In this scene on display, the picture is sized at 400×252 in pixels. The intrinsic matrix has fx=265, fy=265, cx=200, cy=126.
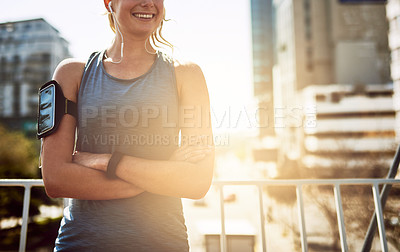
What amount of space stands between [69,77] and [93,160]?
37 cm

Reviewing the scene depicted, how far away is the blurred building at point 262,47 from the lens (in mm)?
77562

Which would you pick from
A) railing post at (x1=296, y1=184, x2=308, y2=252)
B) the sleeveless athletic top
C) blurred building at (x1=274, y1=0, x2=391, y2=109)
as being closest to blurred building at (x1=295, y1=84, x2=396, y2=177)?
blurred building at (x1=274, y1=0, x2=391, y2=109)

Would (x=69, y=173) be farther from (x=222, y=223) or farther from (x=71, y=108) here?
(x=222, y=223)

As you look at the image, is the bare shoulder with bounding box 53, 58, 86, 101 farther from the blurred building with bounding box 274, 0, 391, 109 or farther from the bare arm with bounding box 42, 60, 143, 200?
the blurred building with bounding box 274, 0, 391, 109

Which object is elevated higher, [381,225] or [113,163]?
[113,163]

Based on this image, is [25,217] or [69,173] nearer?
[69,173]

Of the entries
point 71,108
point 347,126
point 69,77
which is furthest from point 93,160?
point 347,126

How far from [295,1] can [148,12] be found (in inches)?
2412

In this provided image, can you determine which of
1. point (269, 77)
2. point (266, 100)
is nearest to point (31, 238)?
point (266, 100)

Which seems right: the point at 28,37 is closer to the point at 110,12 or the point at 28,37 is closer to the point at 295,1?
the point at 110,12

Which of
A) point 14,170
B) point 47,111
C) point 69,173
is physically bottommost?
point 14,170

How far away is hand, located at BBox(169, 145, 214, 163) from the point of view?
113cm

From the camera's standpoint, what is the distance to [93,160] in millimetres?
1087

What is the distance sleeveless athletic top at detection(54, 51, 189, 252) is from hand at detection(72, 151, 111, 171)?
0.03 metres
